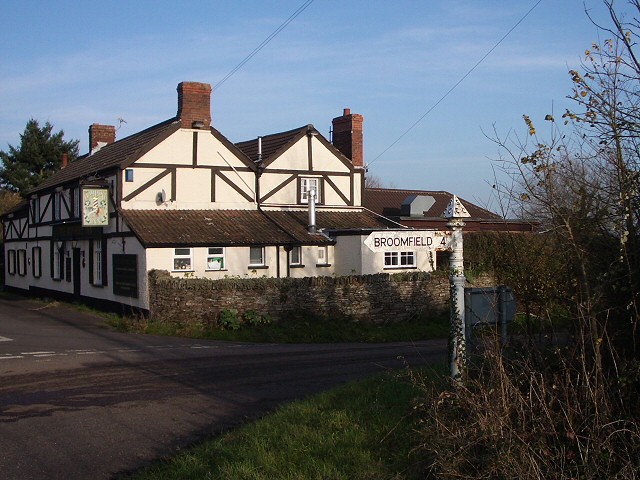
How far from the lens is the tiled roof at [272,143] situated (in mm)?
31453

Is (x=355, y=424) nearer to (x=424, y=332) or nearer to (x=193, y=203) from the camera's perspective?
(x=424, y=332)

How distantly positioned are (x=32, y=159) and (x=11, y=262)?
21.2 meters

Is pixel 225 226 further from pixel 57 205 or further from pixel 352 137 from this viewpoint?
pixel 57 205

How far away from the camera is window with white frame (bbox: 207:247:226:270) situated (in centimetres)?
2622

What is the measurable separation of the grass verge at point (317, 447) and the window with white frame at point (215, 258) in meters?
17.4

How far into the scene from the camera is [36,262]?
37.9 meters

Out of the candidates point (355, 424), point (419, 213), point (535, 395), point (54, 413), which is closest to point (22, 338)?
point (54, 413)

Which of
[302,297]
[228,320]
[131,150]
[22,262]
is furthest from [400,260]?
[22,262]

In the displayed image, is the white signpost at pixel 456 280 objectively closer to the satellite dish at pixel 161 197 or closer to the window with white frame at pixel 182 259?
the window with white frame at pixel 182 259

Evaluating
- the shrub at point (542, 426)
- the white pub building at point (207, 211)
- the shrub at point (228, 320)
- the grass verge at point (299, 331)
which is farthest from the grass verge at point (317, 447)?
the white pub building at point (207, 211)

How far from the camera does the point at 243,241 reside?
2645 centimetres

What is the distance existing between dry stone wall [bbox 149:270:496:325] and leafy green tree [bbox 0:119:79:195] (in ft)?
139

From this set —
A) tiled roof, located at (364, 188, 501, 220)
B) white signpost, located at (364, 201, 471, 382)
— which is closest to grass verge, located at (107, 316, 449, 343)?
white signpost, located at (364, 201, 471, 382)

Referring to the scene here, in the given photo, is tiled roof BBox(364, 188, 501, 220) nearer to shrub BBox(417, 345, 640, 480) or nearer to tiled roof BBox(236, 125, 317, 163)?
tiled roof BBox(236, 125, 317, 163)
